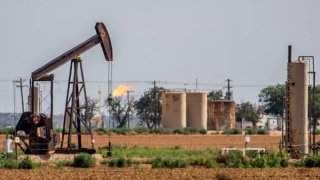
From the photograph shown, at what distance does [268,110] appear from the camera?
12875 centimetres

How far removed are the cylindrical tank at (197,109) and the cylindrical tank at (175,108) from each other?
1814 mm

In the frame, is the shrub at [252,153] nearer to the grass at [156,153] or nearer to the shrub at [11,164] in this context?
the grass at [156,153]

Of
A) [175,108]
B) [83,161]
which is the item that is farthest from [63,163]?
[175,108]

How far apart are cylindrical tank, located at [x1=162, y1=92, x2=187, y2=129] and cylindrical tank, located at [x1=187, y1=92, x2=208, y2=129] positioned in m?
1.81

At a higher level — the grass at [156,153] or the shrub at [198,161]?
the grass at [156,153]

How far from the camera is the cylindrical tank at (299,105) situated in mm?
43625

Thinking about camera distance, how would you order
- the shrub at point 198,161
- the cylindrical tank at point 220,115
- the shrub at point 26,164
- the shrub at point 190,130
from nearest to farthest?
the shrub at point 26,164 → the shrub at point 198,161 → the shrub at point 190,130 → the cylindrical tank at point 220,115

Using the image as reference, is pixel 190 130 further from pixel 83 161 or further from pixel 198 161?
pixel 83 161

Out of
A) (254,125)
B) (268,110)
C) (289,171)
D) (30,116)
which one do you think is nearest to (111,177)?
(289,171)

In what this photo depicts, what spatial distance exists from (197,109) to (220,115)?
245 inches

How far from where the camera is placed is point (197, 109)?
86250mm

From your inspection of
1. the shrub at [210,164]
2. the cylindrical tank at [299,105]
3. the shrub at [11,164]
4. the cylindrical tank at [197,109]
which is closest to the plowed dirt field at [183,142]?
the cylindrical tank at [299,105]

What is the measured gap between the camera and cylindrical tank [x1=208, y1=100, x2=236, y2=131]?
9200cm

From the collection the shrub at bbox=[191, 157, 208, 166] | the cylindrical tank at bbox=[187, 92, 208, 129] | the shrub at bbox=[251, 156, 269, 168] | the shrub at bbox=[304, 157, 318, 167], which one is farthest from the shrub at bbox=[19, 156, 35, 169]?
the cylindrical tank at bbox=[187, 92, 208, 129]
